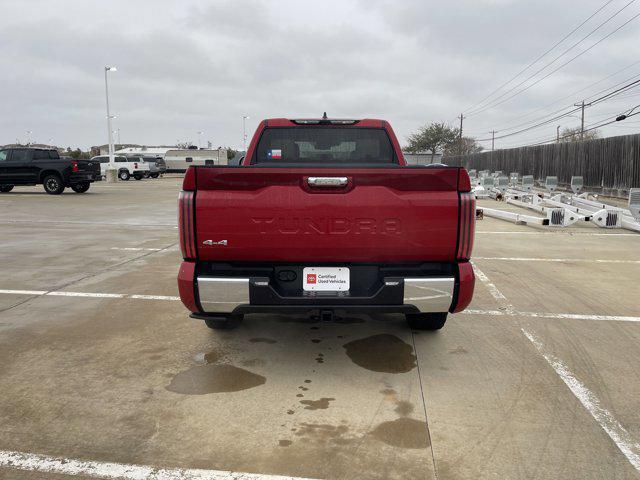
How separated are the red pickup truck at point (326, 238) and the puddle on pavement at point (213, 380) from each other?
51cm

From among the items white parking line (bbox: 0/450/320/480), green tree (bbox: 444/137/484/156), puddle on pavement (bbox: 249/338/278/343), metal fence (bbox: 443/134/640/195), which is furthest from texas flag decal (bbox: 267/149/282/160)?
green tree (bbox: 444/137/484/156)

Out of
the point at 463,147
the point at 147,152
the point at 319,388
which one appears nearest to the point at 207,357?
the point at 319,388

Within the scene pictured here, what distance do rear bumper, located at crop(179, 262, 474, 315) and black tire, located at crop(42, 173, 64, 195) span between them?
66.3 ft

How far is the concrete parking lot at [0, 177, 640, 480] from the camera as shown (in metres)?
2.61

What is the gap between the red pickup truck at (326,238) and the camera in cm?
321

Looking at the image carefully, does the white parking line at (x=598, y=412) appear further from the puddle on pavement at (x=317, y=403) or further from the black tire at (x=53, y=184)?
the black tire at (x=53, y=184)

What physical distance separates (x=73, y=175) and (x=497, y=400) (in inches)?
840

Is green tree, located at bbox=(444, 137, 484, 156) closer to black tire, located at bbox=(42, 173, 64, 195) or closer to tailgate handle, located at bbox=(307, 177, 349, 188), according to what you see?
black tire, located at bbox=(42, 173, 64, 195)

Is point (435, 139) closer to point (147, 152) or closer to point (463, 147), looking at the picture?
point (463, 147)

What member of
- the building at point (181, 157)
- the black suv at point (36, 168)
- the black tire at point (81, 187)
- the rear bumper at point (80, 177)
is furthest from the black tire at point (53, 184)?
the building at point (181, 157)

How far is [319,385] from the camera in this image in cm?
349

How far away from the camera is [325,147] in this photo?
17.0 feet

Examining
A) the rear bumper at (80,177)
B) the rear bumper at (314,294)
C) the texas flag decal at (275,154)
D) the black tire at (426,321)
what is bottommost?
the black tire at (426,321)

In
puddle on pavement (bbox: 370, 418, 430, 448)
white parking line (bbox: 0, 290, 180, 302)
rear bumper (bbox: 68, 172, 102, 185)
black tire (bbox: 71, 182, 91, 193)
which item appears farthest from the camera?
black tire (bbox: 71, 182, 91, 193)
